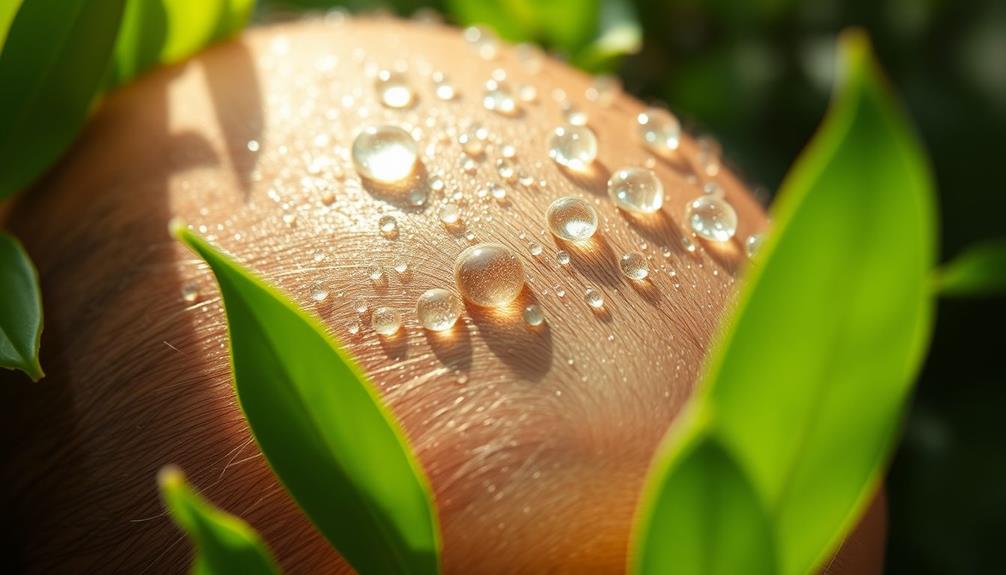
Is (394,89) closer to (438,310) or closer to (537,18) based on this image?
(438,310)

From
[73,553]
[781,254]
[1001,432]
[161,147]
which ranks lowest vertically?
[1001,432]

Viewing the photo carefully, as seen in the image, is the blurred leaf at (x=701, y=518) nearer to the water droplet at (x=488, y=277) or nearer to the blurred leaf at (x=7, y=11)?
the water droplet at (x=488, y=277)

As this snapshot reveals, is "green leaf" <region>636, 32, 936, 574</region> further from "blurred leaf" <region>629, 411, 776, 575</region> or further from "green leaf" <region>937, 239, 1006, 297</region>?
"green leaf" <region>937, 239, 1006, 297</region>

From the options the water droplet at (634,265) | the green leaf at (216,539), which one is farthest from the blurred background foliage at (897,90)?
the green leaf at (216,539)

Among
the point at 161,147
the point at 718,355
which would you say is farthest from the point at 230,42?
the point at 718,355

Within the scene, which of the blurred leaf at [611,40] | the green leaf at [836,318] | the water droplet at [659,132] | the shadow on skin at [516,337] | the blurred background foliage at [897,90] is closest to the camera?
the green leaf at [836,318]

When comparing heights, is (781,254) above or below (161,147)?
above

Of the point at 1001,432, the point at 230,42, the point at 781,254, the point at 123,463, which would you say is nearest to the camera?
the point at 781,254

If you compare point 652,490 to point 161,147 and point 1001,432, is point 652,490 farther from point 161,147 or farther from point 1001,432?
point 1001,432
